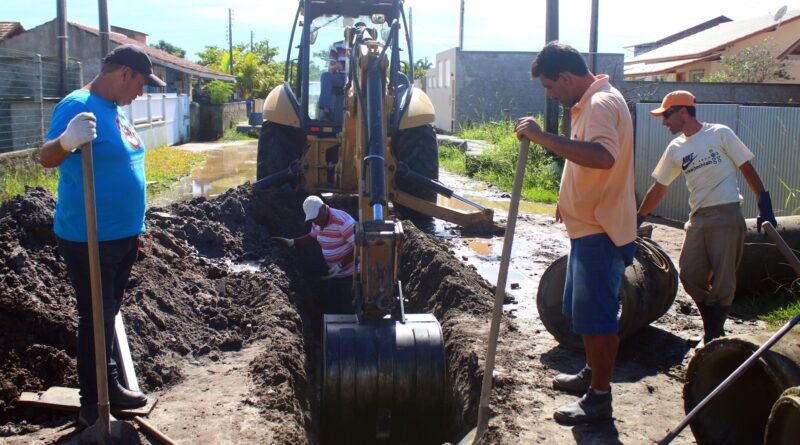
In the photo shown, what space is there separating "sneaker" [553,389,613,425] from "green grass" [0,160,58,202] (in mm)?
8609

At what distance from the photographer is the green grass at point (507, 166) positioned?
15.2 m

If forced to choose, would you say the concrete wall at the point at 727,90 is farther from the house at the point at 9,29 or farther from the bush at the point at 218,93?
the house at the point at 9,29

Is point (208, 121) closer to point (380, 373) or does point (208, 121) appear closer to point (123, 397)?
point (380, 373)

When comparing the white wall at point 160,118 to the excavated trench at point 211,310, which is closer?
the excavated trench at point 211,310

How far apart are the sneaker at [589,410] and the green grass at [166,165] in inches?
420

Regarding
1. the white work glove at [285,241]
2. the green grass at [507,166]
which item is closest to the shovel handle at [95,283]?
the white work glove at [285,241]

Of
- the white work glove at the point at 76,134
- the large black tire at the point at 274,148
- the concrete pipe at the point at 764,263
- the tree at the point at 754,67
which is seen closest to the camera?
the white work glove at the point at 76,134

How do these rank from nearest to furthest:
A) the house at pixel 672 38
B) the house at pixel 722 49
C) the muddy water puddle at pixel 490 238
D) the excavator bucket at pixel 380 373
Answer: the excavator bucket at pixel 380 373, the muddy water puddle at pixel 490 238, the house at pixel 722 49, the house at pixel 672 38

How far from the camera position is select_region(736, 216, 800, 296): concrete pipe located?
6996 mm

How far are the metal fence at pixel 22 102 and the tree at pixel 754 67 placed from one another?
1883cm

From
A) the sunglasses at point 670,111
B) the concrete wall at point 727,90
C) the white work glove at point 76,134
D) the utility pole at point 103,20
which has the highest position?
the utility pole at point 103,20

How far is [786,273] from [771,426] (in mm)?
4140

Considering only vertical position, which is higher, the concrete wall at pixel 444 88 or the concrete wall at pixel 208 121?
the concrete wall at pixel 444 88

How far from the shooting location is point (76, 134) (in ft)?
12.0
